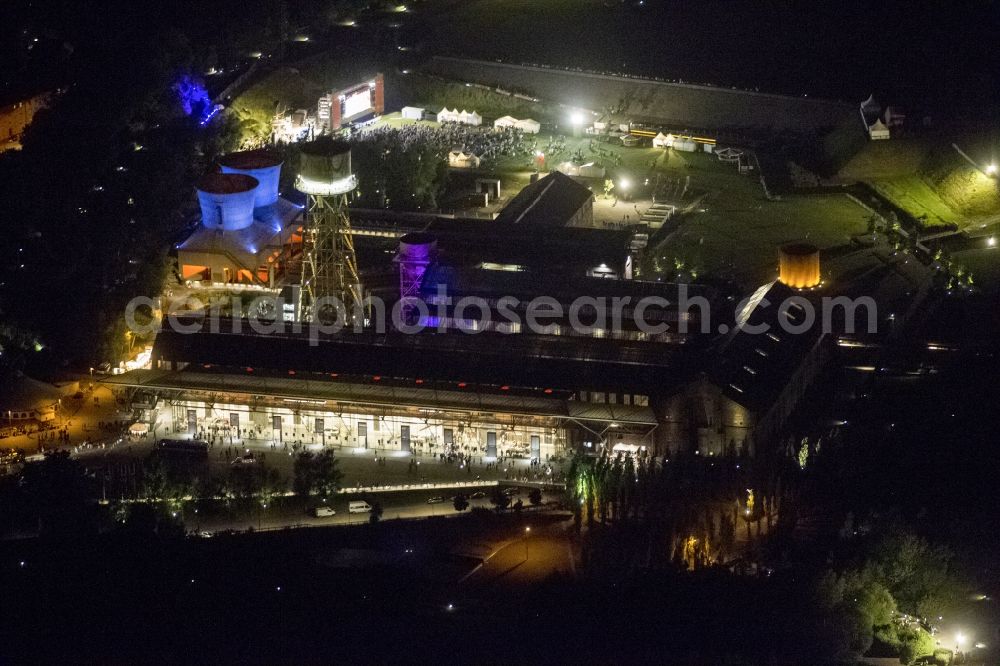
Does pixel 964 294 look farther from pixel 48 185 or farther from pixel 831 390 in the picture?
pixel 48 185

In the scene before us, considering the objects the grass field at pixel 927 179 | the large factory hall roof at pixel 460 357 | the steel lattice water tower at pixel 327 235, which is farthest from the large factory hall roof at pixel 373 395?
the grass field at pixel 927 179

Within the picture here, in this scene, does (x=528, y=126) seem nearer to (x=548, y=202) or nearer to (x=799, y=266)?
(x=548, y=202)

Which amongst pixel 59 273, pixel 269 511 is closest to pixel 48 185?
pixel 59 273

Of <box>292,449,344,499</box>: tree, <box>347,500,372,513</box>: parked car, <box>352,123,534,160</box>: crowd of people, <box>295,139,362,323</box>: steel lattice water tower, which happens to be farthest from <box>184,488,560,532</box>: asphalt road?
<box>352,123,534,160</box>: crowd of people

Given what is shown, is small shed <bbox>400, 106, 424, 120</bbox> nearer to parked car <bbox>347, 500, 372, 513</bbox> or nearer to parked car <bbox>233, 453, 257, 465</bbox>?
parked car <bbox>233, 453, 257, 465</bbox>

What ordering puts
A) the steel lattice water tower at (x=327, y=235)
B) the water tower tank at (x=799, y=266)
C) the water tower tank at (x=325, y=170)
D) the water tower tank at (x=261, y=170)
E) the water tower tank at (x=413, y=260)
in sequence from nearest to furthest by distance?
the water tower tank at (x=325, y=170), the steel lattice water tower at (x=327, y=235), the water tower tank at (x=413, y=260), the water tower tank at (x=799, y=266), the water tower tank at (x=261, y=170)

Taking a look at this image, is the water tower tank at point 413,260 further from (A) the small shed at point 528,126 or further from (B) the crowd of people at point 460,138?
(A) the small shed at point 528,126
